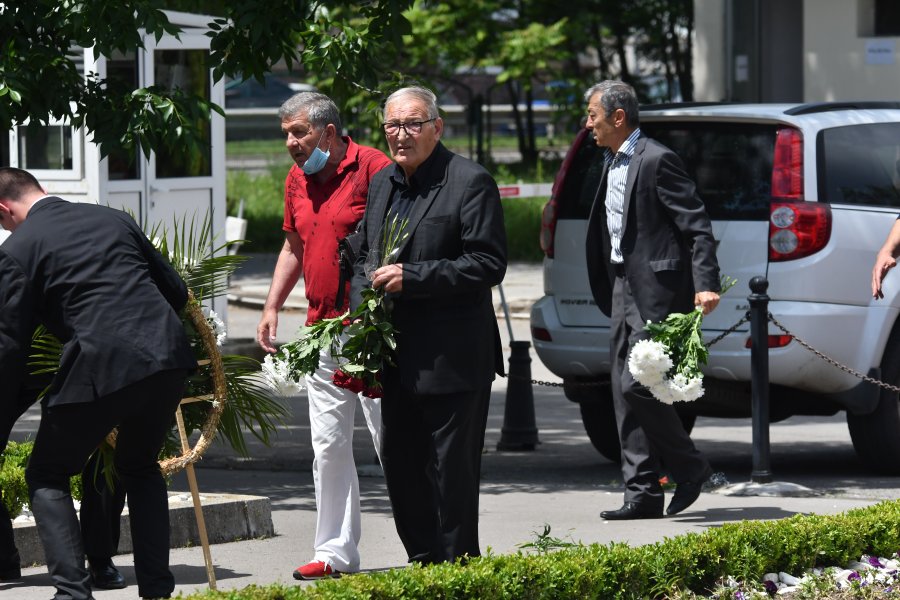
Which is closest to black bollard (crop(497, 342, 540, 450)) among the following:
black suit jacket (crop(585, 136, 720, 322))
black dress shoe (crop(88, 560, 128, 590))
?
black suit jacket (crop(585, 136, 720, 322))

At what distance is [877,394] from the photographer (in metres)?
8.65

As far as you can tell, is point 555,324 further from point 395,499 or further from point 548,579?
point 548,579

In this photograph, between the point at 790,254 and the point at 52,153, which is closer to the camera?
the point at 790,254

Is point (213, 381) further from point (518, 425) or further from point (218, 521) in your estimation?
point (518, 425)

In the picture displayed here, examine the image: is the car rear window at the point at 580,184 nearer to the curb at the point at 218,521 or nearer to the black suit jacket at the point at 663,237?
the black suit jacket at the point at 663,237

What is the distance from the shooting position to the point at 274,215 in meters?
27.0

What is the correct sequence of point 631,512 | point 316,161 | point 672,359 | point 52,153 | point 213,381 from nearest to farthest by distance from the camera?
point 213,381 → point 316,161 → point 672,359 → point 631,512 → point 52,153

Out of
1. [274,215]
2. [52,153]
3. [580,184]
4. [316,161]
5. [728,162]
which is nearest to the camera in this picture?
[316,161]

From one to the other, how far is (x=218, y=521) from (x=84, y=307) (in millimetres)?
1887

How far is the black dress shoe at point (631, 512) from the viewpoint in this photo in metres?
7.83

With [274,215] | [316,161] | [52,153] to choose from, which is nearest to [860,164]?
[316,161]

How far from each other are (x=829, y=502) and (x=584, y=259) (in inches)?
71.8

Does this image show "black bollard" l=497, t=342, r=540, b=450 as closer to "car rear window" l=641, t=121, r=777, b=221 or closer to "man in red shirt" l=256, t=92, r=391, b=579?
"car rear window" l=641, t=121, r=777, b=221

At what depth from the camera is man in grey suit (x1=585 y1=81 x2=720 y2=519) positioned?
7.70 meters
